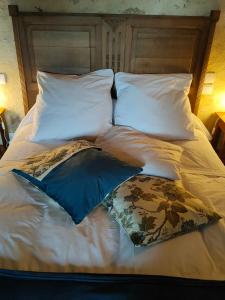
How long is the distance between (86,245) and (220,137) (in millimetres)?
1795

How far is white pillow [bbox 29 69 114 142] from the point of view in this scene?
162 centimetres

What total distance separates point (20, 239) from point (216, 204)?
892 millimetres

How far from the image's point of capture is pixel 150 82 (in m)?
1.76

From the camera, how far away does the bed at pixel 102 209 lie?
2.56 feet

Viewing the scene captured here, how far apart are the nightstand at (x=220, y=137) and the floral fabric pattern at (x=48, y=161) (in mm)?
1333

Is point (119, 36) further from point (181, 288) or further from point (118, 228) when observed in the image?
point (181, 288)

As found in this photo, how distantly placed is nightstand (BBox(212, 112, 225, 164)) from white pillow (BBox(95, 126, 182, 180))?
829 mm

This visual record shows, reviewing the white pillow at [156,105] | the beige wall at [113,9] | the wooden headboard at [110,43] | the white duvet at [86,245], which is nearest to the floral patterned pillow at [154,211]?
the white duvet at [86,245]

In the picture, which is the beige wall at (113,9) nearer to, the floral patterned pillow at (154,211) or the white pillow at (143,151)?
the white pillow at (143,151)

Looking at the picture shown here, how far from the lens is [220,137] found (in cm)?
230

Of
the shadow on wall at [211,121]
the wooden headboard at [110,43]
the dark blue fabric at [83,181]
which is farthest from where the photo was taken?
the shadow on wall at [211,121]

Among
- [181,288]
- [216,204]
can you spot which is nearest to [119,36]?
[216,204]

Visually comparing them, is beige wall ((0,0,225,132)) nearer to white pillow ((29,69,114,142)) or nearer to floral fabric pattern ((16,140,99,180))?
white pillow ((29,69,114,142))

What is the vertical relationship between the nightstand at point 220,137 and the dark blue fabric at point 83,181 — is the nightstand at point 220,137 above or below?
below
